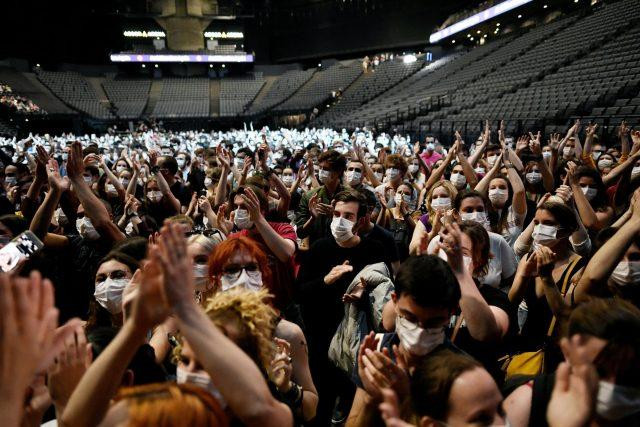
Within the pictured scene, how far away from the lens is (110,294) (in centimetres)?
267

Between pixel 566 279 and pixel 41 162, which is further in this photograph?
pixel 41 162

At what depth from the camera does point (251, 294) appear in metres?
1.92

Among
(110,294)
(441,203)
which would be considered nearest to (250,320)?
(110,294)

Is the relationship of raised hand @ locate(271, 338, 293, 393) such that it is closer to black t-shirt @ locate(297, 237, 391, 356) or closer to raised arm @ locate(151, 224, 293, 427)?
raised arm @ locate(151, 224, 293, 427)

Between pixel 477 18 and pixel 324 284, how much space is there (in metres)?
36.0

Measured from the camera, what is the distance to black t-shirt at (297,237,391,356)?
314 cm

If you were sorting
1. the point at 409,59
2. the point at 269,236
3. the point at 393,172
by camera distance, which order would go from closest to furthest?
the point at 269,236, the point at 393,172, the point at 409,59

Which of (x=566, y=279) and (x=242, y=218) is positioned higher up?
(x=242, y=218)

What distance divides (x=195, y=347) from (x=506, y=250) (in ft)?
8.30

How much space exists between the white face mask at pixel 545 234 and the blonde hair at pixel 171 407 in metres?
2.62

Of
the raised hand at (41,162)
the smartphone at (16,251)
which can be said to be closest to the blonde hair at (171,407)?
the smartphone at (16,251)

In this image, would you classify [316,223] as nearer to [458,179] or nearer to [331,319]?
[331,319]

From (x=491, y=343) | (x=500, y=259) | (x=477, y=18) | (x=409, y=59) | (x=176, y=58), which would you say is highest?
(x=176, y=58)

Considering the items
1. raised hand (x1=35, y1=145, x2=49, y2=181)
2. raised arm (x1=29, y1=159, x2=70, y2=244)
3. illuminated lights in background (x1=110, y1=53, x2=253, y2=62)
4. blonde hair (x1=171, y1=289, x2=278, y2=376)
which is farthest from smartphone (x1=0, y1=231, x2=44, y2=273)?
illuminated lights in background (x1=110, y1=53, x2=253, y2=62)
